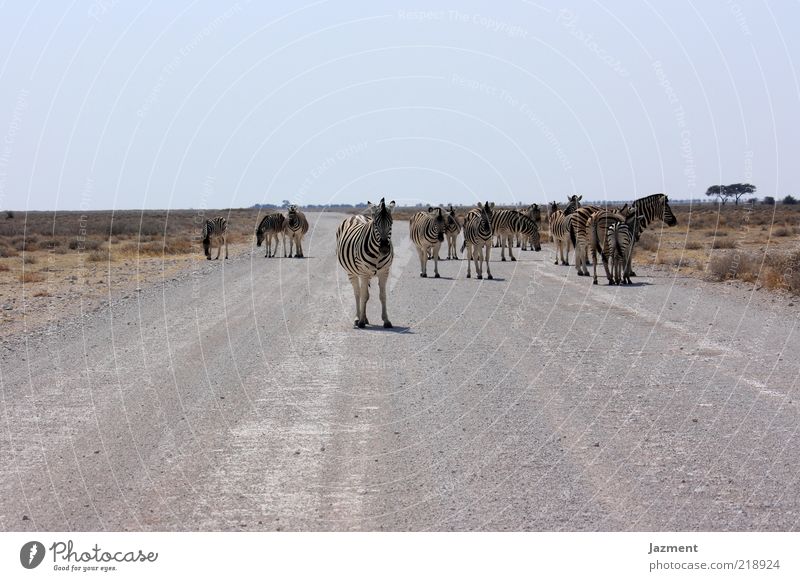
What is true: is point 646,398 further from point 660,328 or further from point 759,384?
point 660,328

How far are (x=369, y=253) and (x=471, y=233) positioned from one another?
1048 centimetres

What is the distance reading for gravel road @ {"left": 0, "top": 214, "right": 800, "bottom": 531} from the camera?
21.6 feet

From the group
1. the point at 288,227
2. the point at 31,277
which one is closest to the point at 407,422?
the point at 31,277

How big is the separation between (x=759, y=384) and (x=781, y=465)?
11.3 ft

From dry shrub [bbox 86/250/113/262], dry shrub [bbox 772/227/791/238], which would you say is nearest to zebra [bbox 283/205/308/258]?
dry shrub [bbox 86/250/113/262]

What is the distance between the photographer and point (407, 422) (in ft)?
30.1

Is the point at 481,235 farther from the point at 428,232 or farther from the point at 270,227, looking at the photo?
the point at 270,227

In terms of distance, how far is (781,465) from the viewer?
7.47 meters

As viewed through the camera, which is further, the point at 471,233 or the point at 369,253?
the point at 471,233

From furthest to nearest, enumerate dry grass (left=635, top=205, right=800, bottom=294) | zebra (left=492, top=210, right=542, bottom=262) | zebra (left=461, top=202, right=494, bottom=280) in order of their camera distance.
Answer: zebra (left=492, top=210, right=542, bottom=262) → zebra (left=461, top=202, right=494, bottom=280) → dry grass (left=635, top=205, right=800, bottom=294)

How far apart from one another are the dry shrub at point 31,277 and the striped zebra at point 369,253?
15.4m

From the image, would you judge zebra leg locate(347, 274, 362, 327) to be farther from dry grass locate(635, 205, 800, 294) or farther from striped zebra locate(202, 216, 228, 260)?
striped zebra locate(202, 216, 228, 260)

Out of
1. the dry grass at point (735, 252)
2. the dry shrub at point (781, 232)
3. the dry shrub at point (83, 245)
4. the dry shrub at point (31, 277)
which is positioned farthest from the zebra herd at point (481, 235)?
the dry shrub at point (781, 232)
